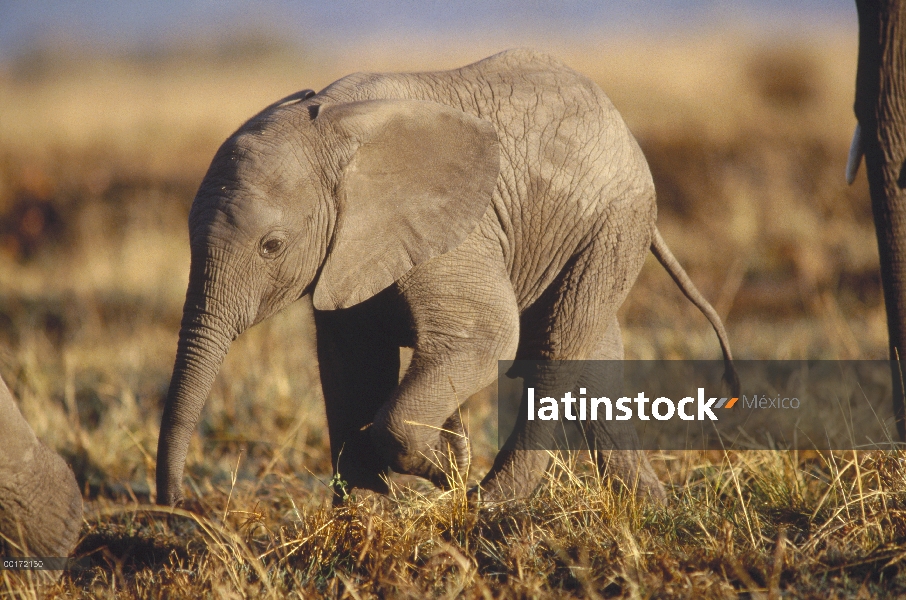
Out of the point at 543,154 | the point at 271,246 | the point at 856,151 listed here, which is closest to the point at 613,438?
the point at 543,154

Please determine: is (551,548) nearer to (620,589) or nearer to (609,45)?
(620,589)

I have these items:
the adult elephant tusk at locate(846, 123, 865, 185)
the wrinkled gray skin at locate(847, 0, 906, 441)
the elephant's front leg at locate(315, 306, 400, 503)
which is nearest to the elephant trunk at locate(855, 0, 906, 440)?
the wrinkled gray skin at locate(847, 0, 906, 441)

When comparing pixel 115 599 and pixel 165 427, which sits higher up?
pixel 165 427

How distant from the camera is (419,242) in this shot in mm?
3582

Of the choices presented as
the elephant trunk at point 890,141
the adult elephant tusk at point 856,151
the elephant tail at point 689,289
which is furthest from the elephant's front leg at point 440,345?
the adult elephant tusk at point 856,151

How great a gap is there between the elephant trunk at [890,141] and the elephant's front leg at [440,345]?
177 cm

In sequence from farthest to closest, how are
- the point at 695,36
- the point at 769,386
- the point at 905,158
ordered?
the point at 695,36, the point at 769,386, the point at 905,158

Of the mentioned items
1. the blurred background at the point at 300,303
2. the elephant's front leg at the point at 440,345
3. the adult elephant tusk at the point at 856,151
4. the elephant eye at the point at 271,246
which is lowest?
the blurred background at the point at 300,303

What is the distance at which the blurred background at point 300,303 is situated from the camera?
6094 mm

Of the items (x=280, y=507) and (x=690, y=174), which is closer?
(x=280, y=507)

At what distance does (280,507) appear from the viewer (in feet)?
15.6

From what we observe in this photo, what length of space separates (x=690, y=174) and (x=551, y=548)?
1017cm

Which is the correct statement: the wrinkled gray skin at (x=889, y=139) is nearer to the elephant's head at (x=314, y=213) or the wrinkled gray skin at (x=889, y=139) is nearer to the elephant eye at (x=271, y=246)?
the elephant's head at (x=314, y=213)

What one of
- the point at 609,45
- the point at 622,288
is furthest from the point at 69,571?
the point at 609,45
